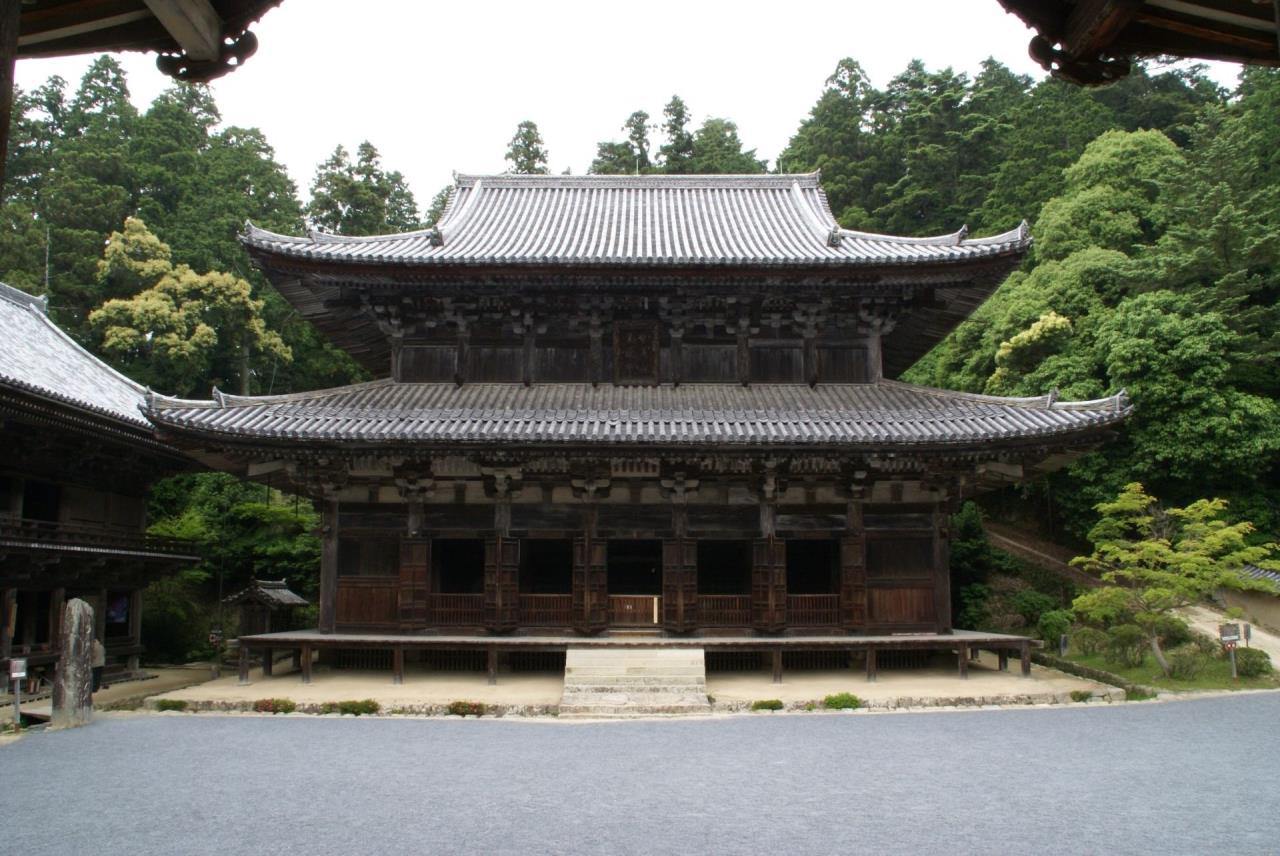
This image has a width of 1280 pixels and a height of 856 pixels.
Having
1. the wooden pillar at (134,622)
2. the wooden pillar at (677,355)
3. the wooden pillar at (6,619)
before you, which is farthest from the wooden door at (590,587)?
the wooden pillar at (134,622)

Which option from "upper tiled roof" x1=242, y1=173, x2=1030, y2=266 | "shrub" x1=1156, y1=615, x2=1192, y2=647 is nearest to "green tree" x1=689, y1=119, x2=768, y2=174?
"upper tiled roof" x1=242, y1=173, x2=1030, y2=266

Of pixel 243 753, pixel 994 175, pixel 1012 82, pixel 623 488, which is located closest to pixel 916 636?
pixel 623 488

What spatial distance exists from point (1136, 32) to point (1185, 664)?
1918 centimetres

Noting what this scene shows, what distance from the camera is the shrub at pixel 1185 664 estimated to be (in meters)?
20.0

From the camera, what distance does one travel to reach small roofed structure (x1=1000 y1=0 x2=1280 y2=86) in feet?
16.3

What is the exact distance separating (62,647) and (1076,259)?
121 ft

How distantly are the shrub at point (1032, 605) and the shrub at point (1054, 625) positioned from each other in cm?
116

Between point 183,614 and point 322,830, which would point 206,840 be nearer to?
point 322,830

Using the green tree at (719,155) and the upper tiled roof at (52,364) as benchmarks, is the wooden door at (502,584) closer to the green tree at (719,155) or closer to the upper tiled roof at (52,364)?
the upper tiled roof at (52,364)

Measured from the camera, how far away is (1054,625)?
24.9 metres

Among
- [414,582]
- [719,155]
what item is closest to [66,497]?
[414,582]

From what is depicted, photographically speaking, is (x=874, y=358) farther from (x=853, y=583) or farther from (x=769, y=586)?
(x=769, y=586)

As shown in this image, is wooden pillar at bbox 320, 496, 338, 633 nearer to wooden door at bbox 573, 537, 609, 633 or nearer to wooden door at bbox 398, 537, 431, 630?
wooden door at bbox 398, 537, 431, 630

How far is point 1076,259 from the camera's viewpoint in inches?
1447
